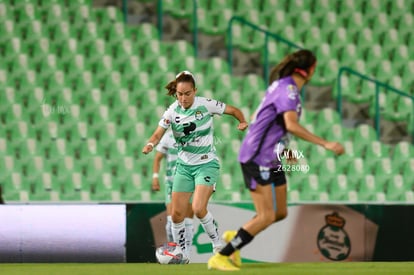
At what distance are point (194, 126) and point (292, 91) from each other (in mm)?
1874

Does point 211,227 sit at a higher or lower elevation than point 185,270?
higher

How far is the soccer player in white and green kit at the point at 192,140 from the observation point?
392 inches

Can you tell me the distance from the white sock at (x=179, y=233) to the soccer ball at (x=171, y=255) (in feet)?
0.17

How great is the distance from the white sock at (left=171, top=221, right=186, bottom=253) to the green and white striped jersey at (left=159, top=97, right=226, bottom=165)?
0.66 metres

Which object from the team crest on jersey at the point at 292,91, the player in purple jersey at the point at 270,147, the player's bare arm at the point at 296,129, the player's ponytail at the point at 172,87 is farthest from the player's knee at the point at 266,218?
the player's ponytail at the point at 172,87

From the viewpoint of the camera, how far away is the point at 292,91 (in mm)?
8375

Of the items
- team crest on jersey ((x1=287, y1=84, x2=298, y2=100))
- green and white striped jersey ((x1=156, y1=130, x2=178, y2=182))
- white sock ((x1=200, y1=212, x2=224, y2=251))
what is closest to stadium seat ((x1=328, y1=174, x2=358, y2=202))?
green and white striped jersey ((x1=156, y1=130, x2=178, y2=182))

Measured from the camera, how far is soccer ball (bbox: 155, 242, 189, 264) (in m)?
10.4

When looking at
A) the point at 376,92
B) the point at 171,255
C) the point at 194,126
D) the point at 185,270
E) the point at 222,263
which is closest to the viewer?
the point at 222,263

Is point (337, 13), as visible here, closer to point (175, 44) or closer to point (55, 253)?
point (175, 44)

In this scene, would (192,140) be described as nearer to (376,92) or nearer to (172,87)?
(172,87)

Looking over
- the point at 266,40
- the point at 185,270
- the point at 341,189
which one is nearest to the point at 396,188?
the point at 341,189

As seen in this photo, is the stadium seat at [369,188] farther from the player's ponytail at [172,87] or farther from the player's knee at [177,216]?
the player's ponytail at [172,87]

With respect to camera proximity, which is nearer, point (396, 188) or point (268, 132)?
point (268, 132)
